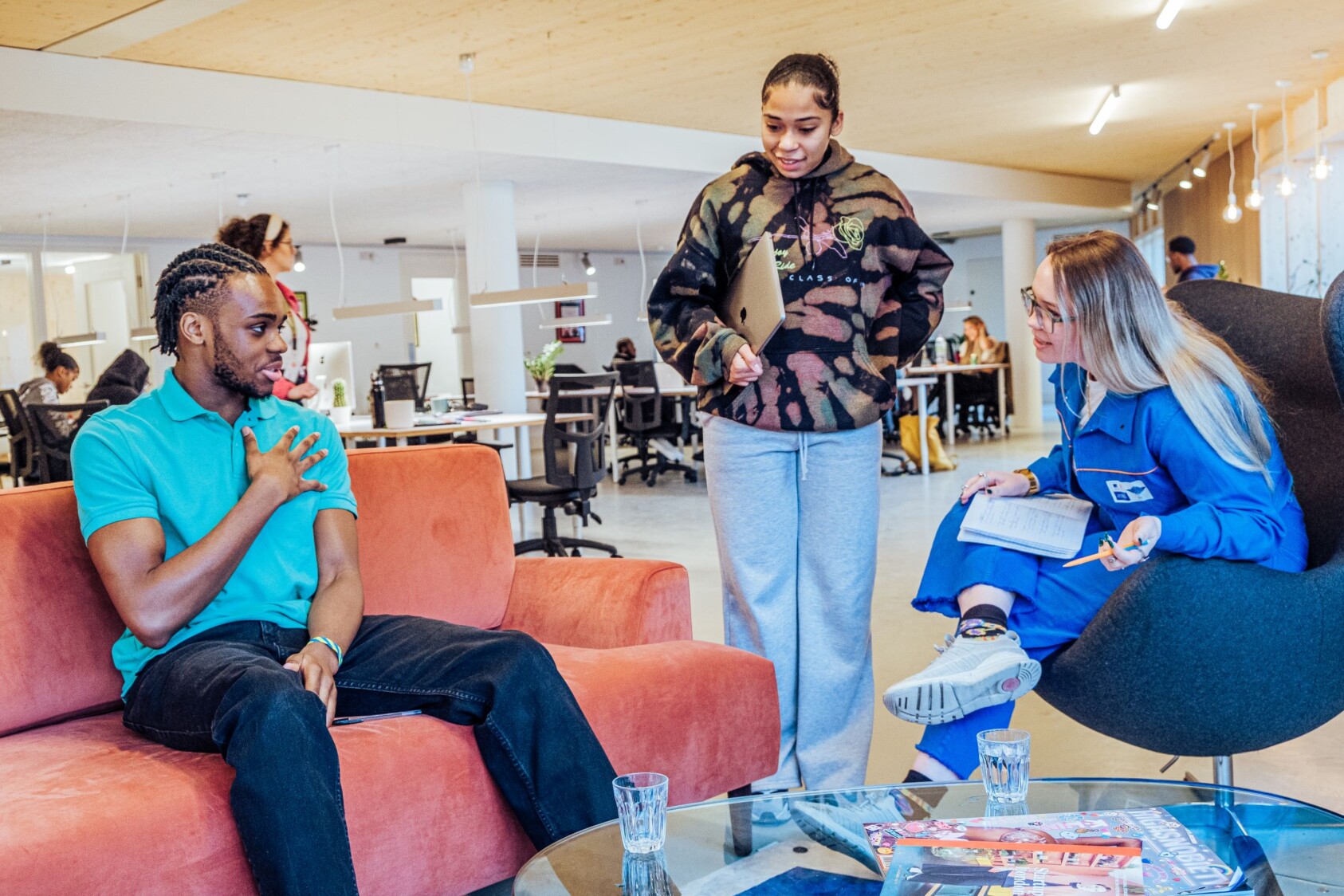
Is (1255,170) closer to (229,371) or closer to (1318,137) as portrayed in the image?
(1318,137)

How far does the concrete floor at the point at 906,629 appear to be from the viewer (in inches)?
99.7

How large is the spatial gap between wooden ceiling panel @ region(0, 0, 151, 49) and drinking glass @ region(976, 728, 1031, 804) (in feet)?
17.9

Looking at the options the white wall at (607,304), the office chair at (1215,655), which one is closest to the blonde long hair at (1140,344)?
the office chair at (1215,655)

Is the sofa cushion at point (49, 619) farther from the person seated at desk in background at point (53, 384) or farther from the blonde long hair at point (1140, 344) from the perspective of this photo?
the person seated at desk in background at point (53, 384)

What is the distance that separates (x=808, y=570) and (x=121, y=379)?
5.19 m

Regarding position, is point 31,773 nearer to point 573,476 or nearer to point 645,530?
point 573,476

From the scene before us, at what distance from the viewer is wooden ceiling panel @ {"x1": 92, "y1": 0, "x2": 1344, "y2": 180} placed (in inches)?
246

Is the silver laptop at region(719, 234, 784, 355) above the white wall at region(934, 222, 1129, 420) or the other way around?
the other way around

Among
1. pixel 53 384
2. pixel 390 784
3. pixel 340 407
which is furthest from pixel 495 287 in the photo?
pixel 390 784

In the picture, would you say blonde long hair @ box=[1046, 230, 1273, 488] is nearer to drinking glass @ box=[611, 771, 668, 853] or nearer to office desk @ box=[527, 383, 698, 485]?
drinking glass @ box=[611, 771, 668, 853]

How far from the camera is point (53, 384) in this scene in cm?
812

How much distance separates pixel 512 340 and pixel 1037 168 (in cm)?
686

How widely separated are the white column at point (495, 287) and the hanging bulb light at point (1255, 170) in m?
5.73

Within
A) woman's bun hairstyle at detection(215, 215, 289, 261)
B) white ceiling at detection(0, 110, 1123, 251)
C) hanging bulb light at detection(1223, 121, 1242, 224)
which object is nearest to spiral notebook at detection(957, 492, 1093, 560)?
woman's bun hairstyle at detection(215, 215, 289, 261)
